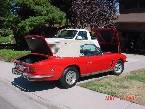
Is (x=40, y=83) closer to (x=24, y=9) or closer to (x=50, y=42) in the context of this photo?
(x=50, y=42)

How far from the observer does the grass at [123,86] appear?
1114 centimetres

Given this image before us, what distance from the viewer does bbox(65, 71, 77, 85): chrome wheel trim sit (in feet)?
41.7

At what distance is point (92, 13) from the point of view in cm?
2366

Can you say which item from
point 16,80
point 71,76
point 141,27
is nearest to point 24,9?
point 141,27

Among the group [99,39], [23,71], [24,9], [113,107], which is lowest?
[113,107]

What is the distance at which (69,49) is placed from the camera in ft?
42.5

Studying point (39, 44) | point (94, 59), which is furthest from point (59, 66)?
point (94, 59)

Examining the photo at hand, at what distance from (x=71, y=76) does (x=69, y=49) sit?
106cm

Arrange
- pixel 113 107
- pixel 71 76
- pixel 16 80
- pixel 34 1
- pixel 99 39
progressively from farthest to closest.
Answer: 1. pixel 34 1
2. pixel 99 39
3. pixel 16 80
4. pixel 71 76
5. pixel 113 107

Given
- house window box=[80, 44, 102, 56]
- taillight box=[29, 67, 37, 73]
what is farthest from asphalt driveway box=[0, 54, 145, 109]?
house window box=[80, 44, 102, 56]

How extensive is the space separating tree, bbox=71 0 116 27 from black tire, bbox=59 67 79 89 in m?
11.1

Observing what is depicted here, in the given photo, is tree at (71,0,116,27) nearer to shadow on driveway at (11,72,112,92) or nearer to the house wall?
the house wall

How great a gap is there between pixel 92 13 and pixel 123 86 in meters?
11.9

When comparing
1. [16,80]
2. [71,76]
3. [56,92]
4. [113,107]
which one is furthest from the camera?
[16,80]
